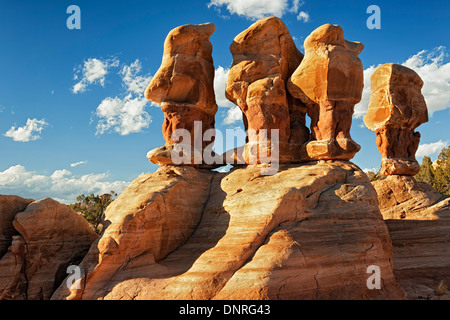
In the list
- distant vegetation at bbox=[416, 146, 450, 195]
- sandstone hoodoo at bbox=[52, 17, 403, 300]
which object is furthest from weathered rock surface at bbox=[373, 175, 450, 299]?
distant vegetation at bbox=[416, 146, 450, 195]

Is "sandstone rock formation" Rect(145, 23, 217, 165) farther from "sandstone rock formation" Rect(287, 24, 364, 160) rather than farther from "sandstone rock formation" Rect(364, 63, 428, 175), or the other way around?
"sandstone rock formation" Rect(364, 63, 428, 175)

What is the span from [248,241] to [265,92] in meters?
5.05

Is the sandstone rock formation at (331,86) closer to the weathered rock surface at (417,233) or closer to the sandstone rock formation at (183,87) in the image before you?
the sandstone rock formation at (183,87)

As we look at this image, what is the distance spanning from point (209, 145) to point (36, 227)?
5899 millimetres

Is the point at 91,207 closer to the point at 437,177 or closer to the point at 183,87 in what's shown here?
the point at 183,87

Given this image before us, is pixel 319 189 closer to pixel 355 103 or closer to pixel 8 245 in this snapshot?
pixel 355 103

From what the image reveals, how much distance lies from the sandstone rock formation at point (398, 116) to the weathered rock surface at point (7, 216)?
13.7m

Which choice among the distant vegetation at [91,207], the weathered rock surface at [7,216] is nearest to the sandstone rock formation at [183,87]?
the weathered rock surface at [7,216]

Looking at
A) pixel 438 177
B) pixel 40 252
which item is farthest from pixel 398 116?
pixel 438 177

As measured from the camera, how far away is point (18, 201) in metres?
12.3

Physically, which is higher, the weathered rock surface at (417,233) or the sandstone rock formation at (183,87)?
the sandstone rock formation at (183,87)

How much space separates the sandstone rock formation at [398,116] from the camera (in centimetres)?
1753

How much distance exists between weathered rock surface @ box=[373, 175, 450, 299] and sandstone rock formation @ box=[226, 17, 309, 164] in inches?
196

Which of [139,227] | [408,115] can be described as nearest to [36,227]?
[139,227]
